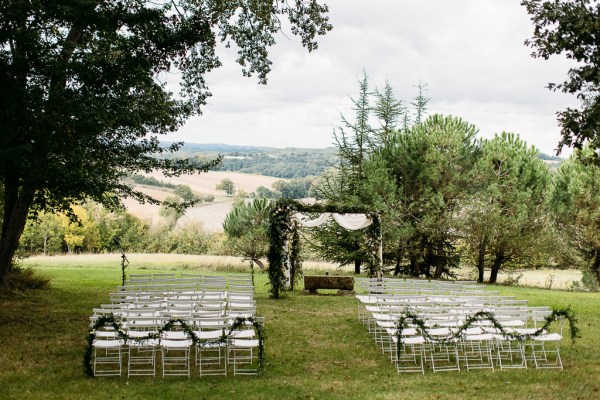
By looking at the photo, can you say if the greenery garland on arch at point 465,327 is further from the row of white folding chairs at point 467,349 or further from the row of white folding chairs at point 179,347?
the row of white folding chairs at point 179,347

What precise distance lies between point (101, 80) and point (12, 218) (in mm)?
4380

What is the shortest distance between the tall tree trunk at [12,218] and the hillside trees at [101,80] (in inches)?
1.1

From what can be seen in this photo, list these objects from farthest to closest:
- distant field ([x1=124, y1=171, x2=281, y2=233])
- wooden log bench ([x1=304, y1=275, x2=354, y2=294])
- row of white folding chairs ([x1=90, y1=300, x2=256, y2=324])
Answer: distant field ([x1=124, y1=171, x2=281, y2=233])
wooden log bench ([x1=304, y1=275, x2=354, y2=294])
row of white folding chairs ([x1=90, y1=300, x2=256, y2=324])

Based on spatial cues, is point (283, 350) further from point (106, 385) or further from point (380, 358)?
point (106, 385)

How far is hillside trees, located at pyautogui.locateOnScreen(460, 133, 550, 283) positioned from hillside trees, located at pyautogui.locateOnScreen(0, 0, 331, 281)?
1289 centimetres

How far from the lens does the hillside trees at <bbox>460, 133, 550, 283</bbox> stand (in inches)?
939

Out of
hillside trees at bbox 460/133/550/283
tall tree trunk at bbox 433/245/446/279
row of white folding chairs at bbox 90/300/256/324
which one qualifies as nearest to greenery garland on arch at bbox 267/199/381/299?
row of white folding chairs at bbox 90/300/256/324

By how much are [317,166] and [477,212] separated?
61298 millimetres

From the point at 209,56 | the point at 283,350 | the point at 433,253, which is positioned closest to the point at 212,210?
the point at 433,253

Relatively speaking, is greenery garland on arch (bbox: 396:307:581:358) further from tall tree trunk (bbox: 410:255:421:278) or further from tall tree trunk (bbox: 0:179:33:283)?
tall tree trunk (bbox: 410:255:421:278)

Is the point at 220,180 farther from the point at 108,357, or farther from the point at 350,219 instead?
the point at 108,357

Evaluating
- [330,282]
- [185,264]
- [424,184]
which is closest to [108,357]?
[330,282]

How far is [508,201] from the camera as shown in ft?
79.2

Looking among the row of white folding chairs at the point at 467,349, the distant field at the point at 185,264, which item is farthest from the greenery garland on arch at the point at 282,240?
the distant field at the point at 185,264
